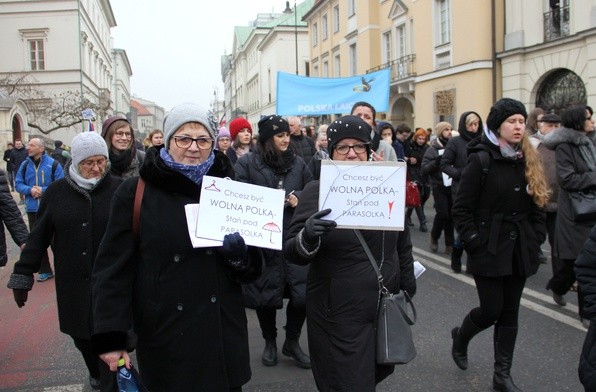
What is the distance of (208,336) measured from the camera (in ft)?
8.73

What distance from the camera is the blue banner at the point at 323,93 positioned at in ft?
43.5

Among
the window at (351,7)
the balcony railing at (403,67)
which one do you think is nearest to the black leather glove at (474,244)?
the balcony railing at (403,67)

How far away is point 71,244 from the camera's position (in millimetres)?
4070

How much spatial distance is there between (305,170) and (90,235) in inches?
75.8

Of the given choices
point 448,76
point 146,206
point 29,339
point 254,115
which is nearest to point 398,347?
point 146,206

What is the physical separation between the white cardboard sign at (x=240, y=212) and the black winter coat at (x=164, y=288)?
0.12 metres

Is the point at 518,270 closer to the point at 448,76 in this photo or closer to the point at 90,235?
the point at 90,235

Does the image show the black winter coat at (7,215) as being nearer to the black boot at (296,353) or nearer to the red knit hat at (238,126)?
the black boot at (296,353)

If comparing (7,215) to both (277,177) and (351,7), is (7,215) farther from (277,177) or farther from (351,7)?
(351,7)

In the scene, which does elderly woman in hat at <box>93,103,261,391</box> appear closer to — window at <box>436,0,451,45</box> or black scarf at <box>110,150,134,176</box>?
black scarf at <box>110,150,134,176</box>

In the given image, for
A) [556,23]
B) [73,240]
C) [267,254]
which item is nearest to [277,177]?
[267,254]

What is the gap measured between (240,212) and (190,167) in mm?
311

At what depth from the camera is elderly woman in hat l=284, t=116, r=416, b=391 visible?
296 cm

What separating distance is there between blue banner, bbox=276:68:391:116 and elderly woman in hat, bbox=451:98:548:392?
353 inches
